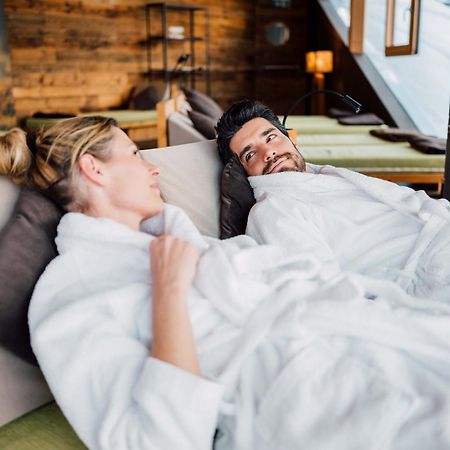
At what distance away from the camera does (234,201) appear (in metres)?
1.74

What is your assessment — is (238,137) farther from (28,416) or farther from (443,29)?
(443,29)

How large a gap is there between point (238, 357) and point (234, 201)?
782 mm

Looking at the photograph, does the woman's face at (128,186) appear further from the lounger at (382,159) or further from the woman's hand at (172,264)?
the lounger at (382,159)

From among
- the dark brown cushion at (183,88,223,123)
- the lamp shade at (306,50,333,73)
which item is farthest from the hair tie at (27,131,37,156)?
the lamp shade at (306,50,333,73)

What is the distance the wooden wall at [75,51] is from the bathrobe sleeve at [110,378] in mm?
5401

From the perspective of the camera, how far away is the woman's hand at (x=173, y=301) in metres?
0.98

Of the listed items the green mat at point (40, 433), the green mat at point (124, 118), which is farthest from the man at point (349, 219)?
the green mat at point (124, 118)

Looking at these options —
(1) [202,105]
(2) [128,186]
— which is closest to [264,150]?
(2) [128,186]

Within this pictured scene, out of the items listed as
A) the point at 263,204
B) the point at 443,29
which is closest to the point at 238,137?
the point at 263,204

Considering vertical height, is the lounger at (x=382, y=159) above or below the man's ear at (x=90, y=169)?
below

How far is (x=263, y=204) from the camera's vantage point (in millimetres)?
1603

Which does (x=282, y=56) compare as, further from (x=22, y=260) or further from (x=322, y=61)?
(x=22, y=260)

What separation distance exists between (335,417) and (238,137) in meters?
1.13

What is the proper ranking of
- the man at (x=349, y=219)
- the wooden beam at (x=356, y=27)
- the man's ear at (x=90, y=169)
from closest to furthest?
the man's ear at (x=90, y=169) < the man at (x=349, y=219) < the wooden beam at (x=356, y=27)
